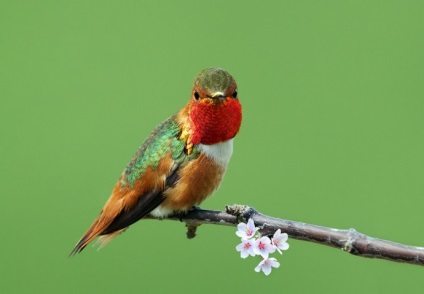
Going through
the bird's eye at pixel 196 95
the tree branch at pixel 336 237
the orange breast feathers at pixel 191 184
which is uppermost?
the bird's eye at pixel 196 95

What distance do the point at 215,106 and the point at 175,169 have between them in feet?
1.66

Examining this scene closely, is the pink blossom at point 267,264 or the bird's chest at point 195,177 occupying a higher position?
the bird's chest at point 195,177

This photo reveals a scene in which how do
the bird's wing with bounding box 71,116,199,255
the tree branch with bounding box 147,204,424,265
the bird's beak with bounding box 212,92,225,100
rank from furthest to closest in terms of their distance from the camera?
the bird's wing with bounding box 71,116,199,255 → the bird's beak with bounding box 212,92,225,100 → the tree branch with bounding box 147,204,424,265

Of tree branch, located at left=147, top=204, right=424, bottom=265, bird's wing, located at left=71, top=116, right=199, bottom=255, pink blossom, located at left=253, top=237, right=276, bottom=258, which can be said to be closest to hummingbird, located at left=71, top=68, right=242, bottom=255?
bird's wing, located at left=71, top=116, right=199, bottom=255

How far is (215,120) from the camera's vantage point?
7.99 feet

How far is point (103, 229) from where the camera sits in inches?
102

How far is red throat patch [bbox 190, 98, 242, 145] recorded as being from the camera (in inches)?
92.7

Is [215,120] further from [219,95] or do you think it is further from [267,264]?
[267,264]

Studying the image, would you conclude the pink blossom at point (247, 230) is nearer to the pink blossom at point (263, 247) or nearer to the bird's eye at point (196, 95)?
the pink blossom at point (263, 247)

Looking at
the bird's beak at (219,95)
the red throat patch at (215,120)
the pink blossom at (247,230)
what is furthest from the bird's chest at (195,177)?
the pink blossom at (247,230)

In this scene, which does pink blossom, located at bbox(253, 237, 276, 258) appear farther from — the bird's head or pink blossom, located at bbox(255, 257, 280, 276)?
the bird's head

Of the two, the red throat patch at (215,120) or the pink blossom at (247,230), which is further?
the red throat patch at (215,120)

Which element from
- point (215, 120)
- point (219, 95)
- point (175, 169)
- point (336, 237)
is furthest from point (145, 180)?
point (336, 237)

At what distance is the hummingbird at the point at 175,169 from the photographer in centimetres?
248
